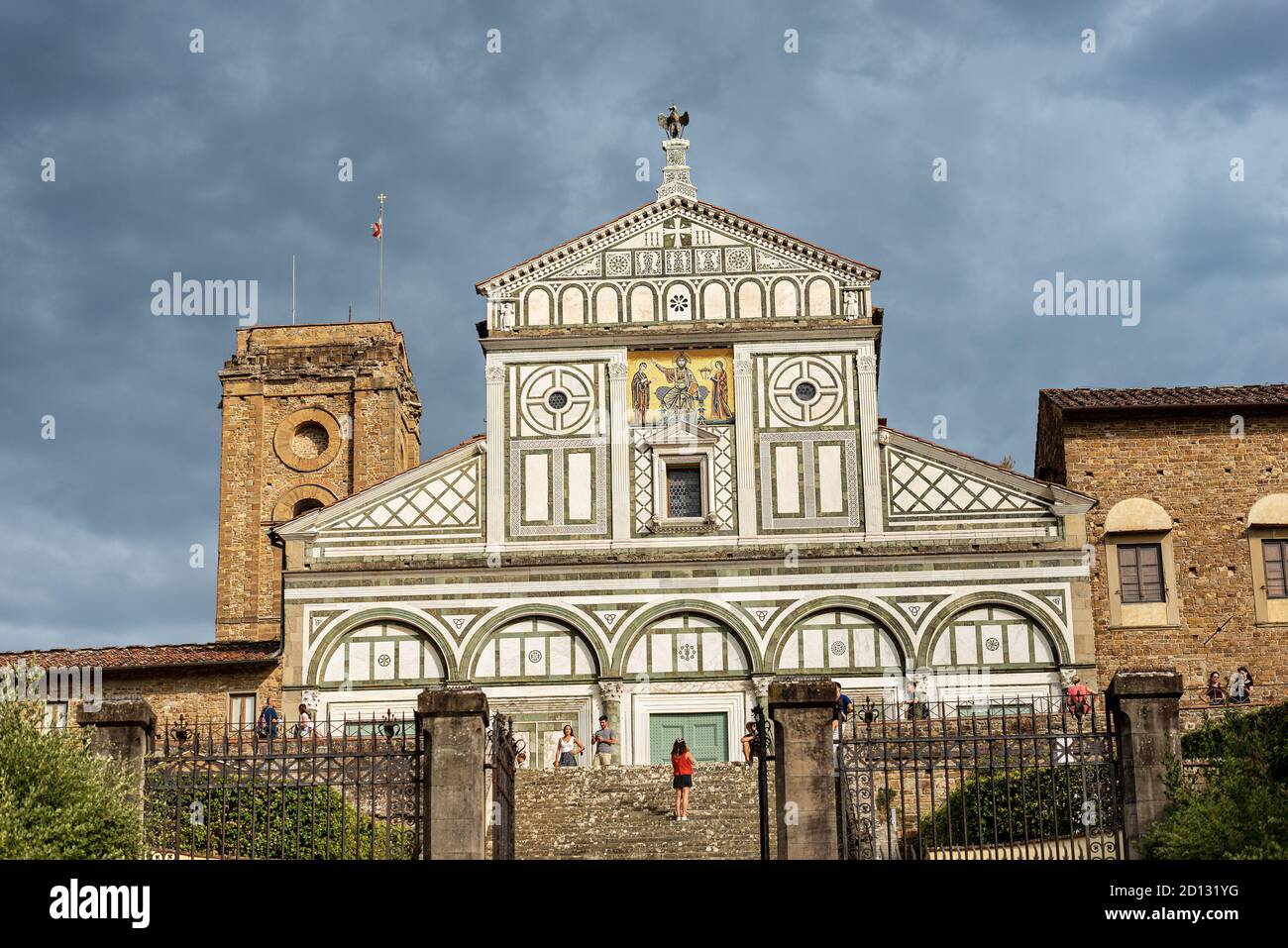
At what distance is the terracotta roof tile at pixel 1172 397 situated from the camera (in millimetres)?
39406

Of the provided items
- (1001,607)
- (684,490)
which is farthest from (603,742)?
(1001,607)

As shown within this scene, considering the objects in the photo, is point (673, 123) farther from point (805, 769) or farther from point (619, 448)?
point (805, 769)

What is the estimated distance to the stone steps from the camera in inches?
962

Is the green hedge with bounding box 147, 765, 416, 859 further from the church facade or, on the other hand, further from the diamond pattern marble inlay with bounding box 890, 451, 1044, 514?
the diamond pattern marble inlay with bounding box 890, 451, 1044, 514

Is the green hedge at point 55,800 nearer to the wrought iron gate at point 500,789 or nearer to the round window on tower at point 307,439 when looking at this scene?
the wrought iron gate at point 500,789

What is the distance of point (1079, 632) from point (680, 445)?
29.5 ft

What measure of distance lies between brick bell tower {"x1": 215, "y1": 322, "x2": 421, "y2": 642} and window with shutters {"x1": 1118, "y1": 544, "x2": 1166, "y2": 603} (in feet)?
85.5

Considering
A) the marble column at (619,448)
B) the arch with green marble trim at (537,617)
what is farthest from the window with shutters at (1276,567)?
the arch with green marble trim at (537,617)

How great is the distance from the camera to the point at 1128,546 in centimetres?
3928

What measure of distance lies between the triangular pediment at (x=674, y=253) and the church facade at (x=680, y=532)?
0.05 m

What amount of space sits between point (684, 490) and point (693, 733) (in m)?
5.29

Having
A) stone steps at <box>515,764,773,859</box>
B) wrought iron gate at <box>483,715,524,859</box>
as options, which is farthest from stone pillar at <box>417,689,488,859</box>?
stone steps at <box>515,764,773,859</box>
